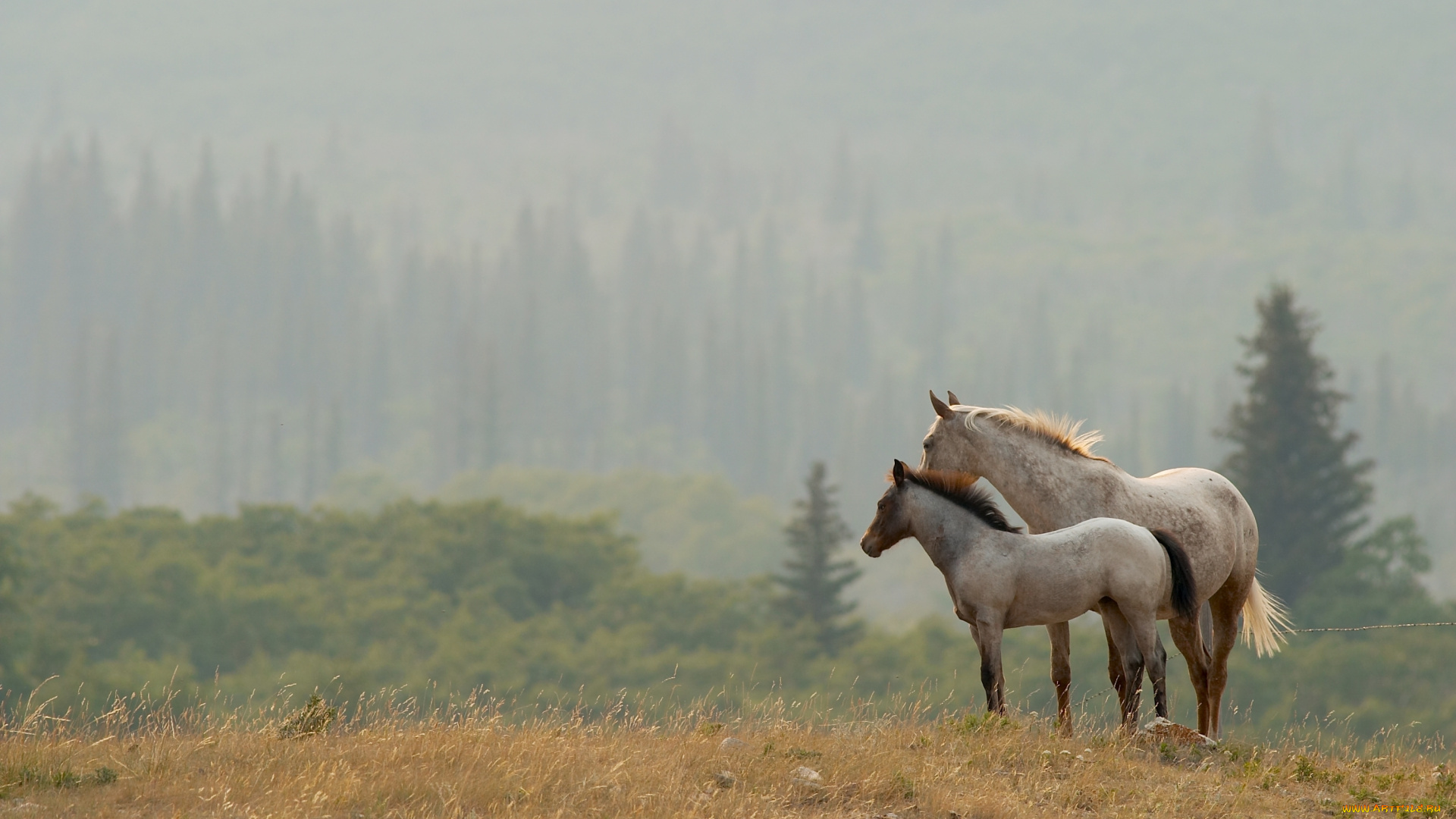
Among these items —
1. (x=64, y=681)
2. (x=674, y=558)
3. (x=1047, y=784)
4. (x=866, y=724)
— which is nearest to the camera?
(x=1047, y=784)

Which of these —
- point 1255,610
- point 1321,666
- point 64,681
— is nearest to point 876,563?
point 1321,666

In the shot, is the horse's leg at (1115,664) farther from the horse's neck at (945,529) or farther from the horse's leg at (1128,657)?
the horse's neck at (945,529)

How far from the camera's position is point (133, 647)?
6769 centimetres

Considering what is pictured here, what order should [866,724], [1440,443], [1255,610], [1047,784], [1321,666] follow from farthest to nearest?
[1440,443] → [1321,666] → [1255,610] → [866,724] → [1047,784]

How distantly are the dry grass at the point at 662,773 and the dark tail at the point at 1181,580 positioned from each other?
1168 millimetres

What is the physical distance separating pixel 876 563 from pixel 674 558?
30.2m

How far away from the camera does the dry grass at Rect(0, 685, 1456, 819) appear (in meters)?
9.36

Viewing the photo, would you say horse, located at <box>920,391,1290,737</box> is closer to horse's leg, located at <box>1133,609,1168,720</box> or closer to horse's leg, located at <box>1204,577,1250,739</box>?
horse's leg, located at <box>1204,577,1250,739</box>

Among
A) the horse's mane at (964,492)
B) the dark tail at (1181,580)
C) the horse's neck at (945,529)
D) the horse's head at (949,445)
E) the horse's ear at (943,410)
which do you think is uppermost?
the horse's ear at (943,410)

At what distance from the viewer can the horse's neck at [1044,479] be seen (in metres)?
12.6

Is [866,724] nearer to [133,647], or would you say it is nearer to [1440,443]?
[133,647]

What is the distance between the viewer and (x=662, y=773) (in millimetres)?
10094

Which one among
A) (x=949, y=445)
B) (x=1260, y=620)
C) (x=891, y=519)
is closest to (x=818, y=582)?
(x=1260, y=620)

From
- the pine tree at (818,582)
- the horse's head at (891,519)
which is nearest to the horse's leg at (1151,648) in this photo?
the horse's head at (891,519)
